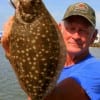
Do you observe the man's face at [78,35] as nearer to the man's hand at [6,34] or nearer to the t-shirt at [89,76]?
the t-shirt at [89,76]

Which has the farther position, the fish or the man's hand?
the man's hand

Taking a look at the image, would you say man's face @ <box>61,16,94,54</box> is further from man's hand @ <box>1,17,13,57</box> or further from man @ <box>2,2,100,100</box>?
man's hand @ <box>1,17,13,57</box>

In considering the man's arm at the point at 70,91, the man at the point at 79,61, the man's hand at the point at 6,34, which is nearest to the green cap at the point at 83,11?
the man at the point at 79,61

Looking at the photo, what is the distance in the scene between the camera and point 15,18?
3.19 meters

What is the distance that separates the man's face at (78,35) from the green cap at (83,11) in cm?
4

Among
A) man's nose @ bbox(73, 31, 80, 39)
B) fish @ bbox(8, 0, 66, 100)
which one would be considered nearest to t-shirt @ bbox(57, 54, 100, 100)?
man's nose @ bbox(73, 31, 80, 39)

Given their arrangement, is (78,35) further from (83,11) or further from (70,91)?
(70,91)

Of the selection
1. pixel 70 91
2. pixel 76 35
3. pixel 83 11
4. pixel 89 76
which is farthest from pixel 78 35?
pixel 70 91

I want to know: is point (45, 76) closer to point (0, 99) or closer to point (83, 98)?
point (83, 98)

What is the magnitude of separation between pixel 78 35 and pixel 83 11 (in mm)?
269

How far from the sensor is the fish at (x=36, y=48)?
122 inches

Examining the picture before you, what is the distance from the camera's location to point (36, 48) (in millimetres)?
3109

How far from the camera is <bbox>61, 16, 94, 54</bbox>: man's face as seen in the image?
4.20 metres

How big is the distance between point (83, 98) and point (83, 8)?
0.95 m
